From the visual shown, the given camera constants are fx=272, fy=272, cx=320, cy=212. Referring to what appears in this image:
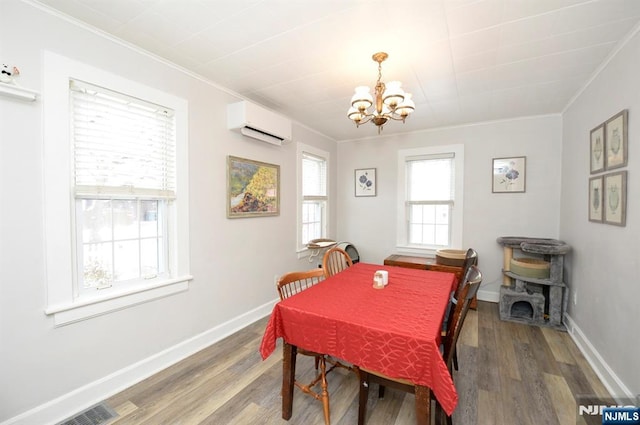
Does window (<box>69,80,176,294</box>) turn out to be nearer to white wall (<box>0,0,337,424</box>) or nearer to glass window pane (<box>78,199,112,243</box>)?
glass window pane (<box>78,199,112,243</box>)

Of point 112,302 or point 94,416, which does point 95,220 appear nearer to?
point 112,302

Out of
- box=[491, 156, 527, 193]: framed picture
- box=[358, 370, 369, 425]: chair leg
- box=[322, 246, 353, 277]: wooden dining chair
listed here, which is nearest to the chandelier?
box=[322, 246, 353, 277]: wooden dining chair

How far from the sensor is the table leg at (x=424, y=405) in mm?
1290

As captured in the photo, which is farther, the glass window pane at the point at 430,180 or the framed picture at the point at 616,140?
the glass window pane at the point at 430,180

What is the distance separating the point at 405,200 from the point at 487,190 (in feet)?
3.68

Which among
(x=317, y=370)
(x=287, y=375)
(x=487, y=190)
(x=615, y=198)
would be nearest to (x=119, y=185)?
(x=287, y=375)

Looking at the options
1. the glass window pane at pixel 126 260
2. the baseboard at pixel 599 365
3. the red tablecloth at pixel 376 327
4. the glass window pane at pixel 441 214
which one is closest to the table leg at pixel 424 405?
the red tablecloth at pixel 376 327

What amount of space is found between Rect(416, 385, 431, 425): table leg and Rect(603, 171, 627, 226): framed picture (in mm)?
1859

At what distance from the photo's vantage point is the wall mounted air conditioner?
8.94ft

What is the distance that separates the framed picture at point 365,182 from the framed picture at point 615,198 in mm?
2785

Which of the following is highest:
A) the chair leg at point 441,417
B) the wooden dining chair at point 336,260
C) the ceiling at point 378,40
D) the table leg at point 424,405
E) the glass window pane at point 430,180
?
the ceiling at point 378,40

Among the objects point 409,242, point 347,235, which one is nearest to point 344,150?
point 347,235

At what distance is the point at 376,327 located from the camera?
1388 millimetres

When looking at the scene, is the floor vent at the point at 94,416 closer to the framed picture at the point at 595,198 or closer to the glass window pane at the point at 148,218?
the glass window pane at the point at 148,218
